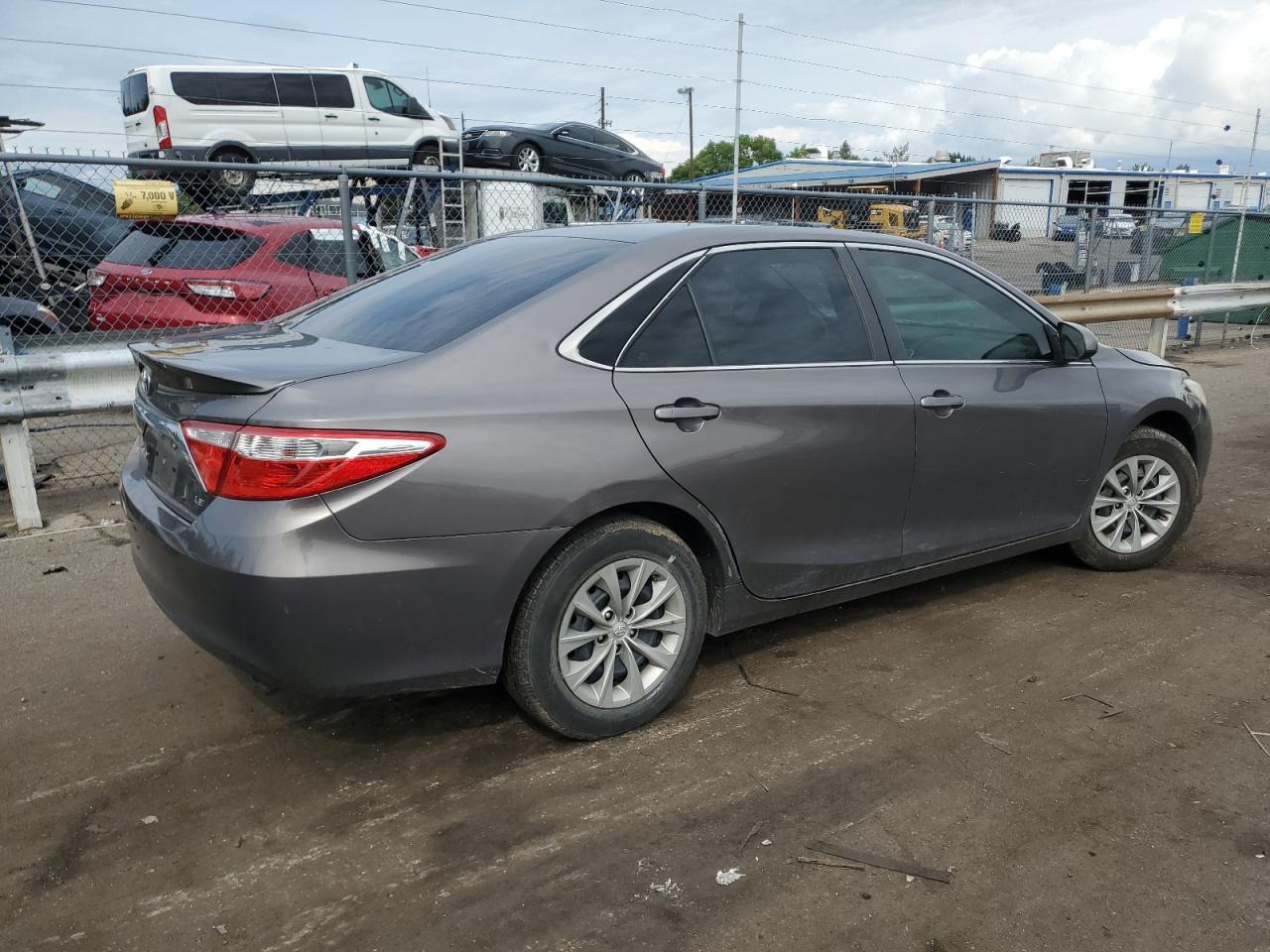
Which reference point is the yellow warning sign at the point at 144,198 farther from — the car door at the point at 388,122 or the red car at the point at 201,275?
the car door at the point at 388,122

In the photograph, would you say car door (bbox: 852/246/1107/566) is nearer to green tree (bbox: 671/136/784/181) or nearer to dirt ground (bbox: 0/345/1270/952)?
dirt ground (bbox: 0/345/1270/952)

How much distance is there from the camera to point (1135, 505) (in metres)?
5.00

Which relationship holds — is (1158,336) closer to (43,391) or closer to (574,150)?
(43,391)

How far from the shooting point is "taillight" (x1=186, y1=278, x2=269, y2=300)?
7.77 meters

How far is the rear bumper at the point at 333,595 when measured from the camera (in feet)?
9.25

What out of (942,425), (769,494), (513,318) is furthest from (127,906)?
(942,425)

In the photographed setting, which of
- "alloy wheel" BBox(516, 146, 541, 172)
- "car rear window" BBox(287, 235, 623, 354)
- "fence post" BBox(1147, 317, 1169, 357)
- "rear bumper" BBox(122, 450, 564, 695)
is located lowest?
"fence post" BBox(1147, 317, 1169, 357)

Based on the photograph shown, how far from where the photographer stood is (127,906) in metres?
2.63

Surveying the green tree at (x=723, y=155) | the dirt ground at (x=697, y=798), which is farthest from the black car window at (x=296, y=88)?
the green tree at (x=723, y=155)

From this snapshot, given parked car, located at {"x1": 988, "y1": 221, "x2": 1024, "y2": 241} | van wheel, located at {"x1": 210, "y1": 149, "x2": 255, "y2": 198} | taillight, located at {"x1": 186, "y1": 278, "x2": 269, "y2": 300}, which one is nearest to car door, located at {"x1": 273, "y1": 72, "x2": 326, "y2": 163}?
van wheel, located at {"x1": 210, "y1": 149, "x2": 255, "y2": 198}

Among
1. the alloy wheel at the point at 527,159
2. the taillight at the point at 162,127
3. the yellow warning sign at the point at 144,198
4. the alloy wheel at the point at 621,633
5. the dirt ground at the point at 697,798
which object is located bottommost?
the dirt ground at the point at 697,798

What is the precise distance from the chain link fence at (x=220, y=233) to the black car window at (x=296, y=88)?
7913 mm

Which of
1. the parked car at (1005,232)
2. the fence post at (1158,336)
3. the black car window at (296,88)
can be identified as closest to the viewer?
the fence post at (1158,336)

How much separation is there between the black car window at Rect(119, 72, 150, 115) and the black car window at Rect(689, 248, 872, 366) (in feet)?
51.9
